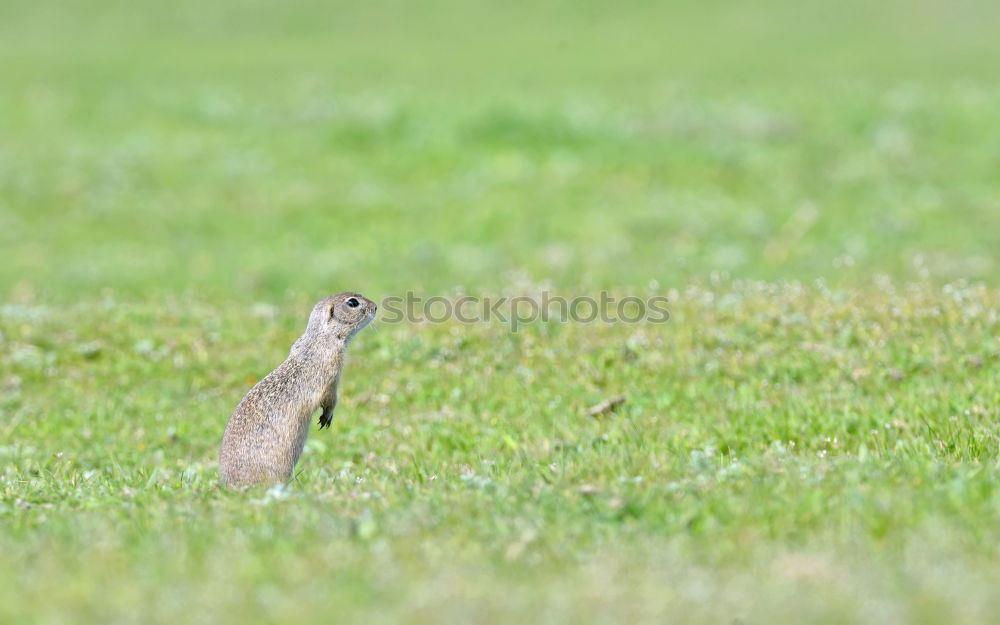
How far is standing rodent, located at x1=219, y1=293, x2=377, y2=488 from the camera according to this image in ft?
32.8

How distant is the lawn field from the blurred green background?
14 centimetres

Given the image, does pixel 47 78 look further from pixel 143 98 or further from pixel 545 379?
pixel 545 379

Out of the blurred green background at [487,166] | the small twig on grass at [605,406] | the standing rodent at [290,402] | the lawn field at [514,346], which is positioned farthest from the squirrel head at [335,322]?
the blurred green background at [487,166]

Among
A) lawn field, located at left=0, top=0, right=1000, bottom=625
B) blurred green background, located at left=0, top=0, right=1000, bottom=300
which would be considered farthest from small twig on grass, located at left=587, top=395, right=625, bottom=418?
blurred green background, located at left=0, top=0, right=1000, bottom=300

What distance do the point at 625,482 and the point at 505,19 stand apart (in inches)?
2079

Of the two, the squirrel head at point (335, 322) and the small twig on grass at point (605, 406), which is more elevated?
the squirrel head at point (335, 322)

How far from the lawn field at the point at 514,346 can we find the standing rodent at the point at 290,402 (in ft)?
1.06

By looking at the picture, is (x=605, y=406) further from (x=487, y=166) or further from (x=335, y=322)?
(x=487, y=166)

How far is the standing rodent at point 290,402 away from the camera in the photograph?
32.8ft

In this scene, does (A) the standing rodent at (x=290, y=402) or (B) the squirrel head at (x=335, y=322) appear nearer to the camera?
(A) the standing rodent at (x=290, y=402)

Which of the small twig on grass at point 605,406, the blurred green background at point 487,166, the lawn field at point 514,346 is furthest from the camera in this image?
the blurred green background at point 487,166

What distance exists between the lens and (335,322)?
440 inches

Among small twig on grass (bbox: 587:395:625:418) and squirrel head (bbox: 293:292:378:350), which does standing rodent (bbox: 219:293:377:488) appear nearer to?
A: squirrel head (bbox: 293:292:378:350)

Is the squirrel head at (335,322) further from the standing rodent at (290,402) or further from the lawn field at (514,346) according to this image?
the lawn field at (514,346)
